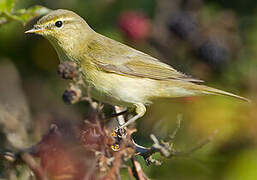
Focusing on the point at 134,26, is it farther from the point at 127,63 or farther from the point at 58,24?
the point at 58,24

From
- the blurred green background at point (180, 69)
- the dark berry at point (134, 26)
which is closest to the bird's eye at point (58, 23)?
the blurred green background at point (180, 69)

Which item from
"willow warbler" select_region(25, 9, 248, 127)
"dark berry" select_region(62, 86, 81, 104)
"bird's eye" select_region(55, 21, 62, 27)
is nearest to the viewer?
"dark berry" select_region(62, 86, 81, 104)

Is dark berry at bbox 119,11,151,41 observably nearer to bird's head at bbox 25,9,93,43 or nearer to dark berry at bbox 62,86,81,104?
bird's head at bbox 25,9,93,43

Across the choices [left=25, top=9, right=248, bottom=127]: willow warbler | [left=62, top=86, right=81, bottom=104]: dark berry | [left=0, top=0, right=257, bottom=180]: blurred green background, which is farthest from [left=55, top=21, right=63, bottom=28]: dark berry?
[left=62, top=86, right=81, bottom=104]: dark berry

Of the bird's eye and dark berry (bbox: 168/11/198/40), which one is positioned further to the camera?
dark berry (bbox: 168/11/198/40)

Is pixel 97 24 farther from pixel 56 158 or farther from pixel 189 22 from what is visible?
pixel 56 158

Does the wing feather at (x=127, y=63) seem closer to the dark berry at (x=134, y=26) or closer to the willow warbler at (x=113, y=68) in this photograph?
the willow warbler at (x=113, y=68)

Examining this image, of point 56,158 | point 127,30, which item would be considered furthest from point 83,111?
point 56,158

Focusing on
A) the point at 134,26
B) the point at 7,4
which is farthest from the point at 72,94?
the point at 134,26
